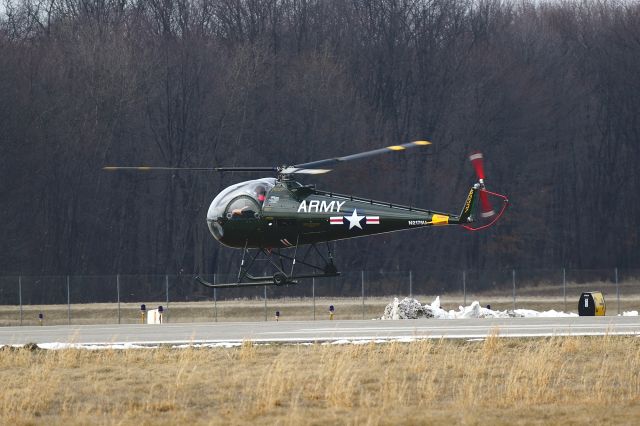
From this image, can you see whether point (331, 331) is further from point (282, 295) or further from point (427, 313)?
point (282, 295)

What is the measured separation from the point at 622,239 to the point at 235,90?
29.8 m

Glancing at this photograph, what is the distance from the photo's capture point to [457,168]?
84.9 meters

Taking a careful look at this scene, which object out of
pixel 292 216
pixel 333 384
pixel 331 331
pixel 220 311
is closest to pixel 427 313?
pixel 331 331

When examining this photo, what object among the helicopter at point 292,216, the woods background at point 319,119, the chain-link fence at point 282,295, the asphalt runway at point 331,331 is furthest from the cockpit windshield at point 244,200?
the woods background at point 319,119

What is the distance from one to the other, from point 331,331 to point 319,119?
142ft

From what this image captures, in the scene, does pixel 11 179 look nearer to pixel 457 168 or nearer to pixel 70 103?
pixel 70 103

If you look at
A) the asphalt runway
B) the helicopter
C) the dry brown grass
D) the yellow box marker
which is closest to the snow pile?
the asphalt runway

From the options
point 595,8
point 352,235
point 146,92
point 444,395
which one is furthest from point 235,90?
point 444,395

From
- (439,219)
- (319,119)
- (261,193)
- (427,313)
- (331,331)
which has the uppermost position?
(319,119)

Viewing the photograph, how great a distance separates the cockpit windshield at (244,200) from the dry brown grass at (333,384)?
482cm

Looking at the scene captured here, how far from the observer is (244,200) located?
108ft

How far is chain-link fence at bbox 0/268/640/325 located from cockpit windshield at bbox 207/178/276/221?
14.0 metres

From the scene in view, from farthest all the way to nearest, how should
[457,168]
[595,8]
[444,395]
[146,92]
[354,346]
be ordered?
[595,8] < [457,168] < [146,92] < [354,346] < [444,395]

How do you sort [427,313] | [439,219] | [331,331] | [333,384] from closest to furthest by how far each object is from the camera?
[333,384] < [439,219] < [331,331] < [427,313]
